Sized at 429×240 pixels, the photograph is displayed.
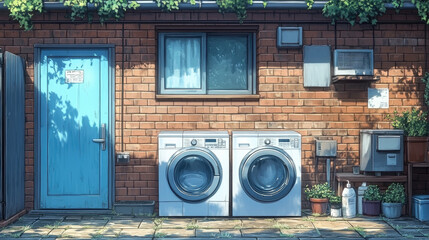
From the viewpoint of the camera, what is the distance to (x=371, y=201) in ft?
22.8

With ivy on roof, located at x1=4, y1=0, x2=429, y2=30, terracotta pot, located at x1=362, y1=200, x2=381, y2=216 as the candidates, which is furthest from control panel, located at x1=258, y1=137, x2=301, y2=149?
ivy on roof, located at x1=4, y1=0, x2=429, y2=30

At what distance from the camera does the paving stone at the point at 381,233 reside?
233 inches

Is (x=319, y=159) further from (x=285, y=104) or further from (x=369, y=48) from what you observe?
(x=369, y=48)

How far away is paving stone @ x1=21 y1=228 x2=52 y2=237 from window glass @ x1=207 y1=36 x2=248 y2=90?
2.80 metres

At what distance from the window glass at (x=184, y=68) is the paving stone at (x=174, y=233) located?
6.89 ft

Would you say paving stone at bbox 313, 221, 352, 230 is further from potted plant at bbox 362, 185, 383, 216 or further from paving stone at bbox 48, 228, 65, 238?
paving stone at bbox 48, 228, 65, 238

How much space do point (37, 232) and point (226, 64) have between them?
3.25 meters

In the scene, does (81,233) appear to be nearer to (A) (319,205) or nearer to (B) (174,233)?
(B) (174,233)

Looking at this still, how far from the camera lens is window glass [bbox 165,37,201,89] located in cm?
742

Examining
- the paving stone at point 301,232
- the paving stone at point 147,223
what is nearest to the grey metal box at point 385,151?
the paving stone at point 301,232

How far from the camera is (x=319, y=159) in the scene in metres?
7.33

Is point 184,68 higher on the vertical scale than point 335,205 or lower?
higher

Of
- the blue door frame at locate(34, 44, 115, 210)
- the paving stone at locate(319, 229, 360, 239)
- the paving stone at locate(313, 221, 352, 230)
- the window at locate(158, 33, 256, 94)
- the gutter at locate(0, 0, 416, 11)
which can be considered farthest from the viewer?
the window at locate(158, 33, 256, 94)

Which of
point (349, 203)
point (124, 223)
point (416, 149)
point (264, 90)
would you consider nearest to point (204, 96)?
point (264, 90)
